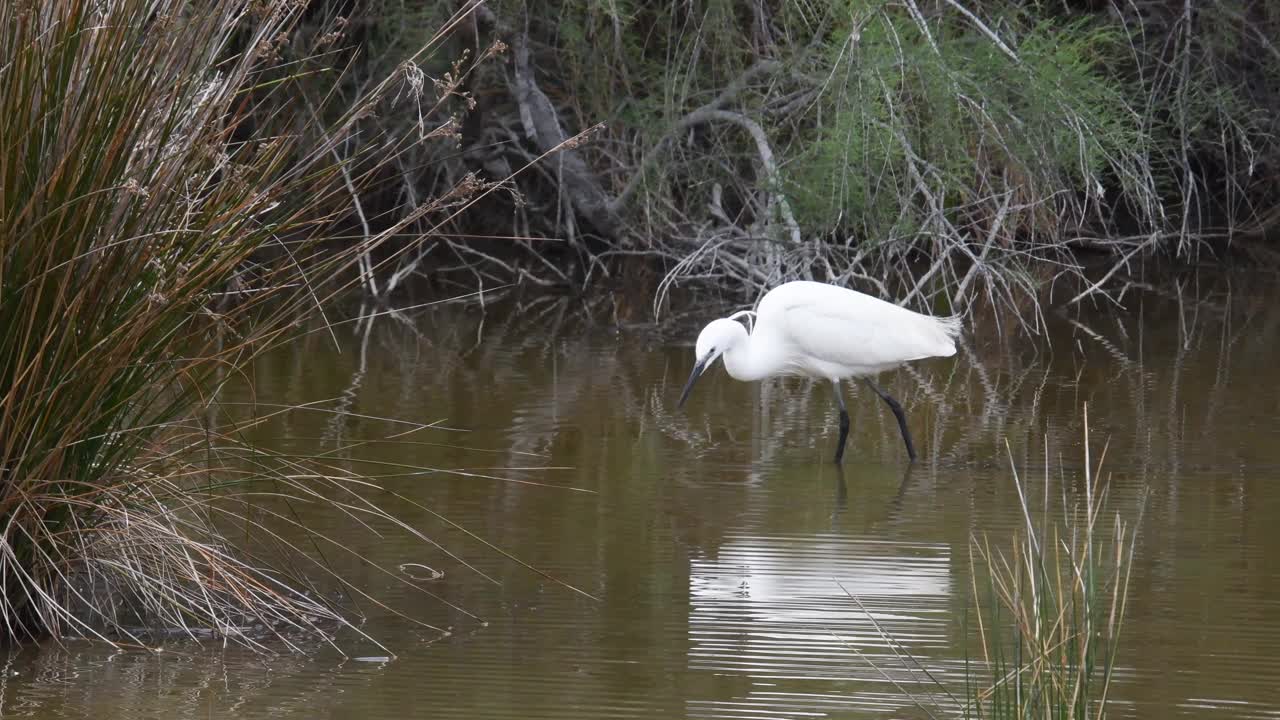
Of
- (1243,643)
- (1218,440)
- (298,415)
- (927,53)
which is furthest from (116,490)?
(927,53)

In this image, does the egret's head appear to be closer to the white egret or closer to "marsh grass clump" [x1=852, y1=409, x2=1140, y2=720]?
the white egret

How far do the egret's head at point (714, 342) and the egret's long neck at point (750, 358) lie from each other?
0.03 m

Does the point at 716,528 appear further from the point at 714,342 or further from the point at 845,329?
the point at 845,329

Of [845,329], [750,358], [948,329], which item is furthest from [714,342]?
[948,329]

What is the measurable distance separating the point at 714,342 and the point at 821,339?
1.45 ft

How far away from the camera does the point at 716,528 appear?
4.95m

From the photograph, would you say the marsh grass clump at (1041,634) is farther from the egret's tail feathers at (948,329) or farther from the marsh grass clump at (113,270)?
the marsh grass clump at (113,270)

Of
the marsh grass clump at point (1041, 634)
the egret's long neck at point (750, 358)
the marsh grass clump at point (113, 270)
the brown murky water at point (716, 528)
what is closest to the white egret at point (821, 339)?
the egret's long neck at point (750, 358)

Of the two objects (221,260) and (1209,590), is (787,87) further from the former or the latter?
(221,260)

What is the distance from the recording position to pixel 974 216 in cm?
1037

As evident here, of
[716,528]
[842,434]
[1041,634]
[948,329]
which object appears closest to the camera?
Answer: [1041,634]

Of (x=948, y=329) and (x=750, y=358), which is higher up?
(x=948, y=329)

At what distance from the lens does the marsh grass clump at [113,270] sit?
10.4 feet

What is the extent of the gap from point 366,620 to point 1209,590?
7.08ft
